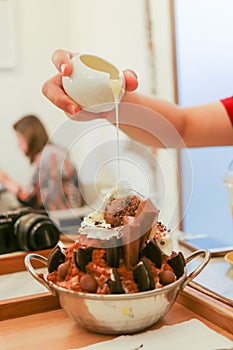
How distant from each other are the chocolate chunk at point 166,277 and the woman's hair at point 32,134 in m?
3.03

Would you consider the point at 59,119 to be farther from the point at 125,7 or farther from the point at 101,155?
the point at 101,155

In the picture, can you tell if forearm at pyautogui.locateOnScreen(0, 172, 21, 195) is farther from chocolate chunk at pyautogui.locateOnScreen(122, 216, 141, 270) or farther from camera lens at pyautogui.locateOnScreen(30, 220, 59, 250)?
chocolate chunk at pyautogui.locateOnScreen(122, 216, 141, 270)

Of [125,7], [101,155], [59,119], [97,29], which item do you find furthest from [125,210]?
[59,119]

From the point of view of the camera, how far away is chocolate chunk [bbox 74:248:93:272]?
77 cm

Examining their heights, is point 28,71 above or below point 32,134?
above

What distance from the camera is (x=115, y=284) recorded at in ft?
2.43

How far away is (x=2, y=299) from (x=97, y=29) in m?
3.31

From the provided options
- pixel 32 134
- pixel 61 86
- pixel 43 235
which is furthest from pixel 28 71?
pixel 61 86

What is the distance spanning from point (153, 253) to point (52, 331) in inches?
8.3

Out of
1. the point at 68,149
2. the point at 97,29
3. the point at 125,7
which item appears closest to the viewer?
the point at 68,149

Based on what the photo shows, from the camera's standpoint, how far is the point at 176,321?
2.71ft

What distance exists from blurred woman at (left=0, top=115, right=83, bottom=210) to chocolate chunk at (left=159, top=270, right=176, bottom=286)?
0.70ft

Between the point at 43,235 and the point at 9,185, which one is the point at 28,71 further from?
the point at 43,235

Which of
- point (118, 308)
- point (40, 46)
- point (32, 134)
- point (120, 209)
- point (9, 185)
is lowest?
point (9, 185)
